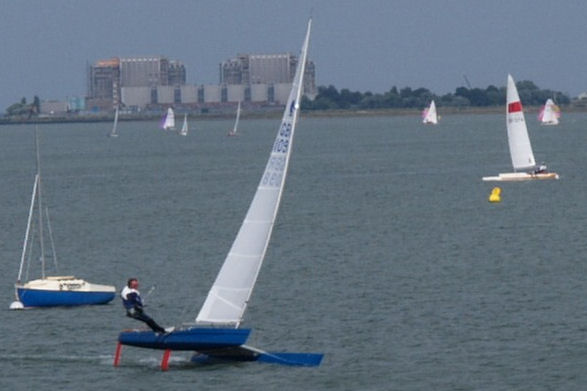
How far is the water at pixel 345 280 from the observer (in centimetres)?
3934

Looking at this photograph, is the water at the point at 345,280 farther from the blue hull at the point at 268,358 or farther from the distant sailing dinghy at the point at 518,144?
the distant sailing dinghy at the point at 518,144

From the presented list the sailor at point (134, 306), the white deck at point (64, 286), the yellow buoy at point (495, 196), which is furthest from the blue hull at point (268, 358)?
the yellow buoy at point (495, 196)

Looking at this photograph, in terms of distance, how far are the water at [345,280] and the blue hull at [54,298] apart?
329mm

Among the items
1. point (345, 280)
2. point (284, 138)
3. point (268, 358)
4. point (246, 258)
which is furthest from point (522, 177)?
point (284, 138)

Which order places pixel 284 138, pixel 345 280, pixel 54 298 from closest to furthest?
pixel 284 138, pixel 54 298, pixel 345 280

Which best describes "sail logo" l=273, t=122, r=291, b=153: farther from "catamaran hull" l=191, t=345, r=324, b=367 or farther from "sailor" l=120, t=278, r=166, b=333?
"catamaran hull" l=191, t=345, r=324, b=367

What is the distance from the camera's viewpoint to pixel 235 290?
127 feet

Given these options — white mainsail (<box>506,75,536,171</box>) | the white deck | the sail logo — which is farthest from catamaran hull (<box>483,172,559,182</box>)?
the sail logo

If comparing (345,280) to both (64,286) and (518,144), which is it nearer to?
(64,286)

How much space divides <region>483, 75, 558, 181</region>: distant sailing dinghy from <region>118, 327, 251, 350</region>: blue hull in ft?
216

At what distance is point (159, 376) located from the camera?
3906cm

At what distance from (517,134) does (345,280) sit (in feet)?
164

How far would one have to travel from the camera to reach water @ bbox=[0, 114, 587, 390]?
39344mm

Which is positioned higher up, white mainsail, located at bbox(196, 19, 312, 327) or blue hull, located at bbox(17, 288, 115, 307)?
white mainsail, located at bbox(196, 19, 312, 327)
